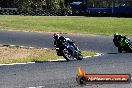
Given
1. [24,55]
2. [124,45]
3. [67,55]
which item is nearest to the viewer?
[67,55]

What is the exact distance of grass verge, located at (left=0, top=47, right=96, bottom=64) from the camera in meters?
14.6

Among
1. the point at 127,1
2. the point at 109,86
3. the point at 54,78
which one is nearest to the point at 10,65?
the point at 54,78

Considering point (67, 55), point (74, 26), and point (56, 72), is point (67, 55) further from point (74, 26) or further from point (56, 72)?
point (74, 26)

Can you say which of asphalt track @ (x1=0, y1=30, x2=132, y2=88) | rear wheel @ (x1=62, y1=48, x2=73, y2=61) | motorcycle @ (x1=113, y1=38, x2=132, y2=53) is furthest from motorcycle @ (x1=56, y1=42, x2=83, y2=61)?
motorcycle @ (x1=113, y1=38, x2=132, y2=53)

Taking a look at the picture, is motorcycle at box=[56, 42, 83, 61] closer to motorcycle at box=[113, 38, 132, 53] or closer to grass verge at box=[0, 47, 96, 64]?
grass verge at box=[0, 47, 96, 64]

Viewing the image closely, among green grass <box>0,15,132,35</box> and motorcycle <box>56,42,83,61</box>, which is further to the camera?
green grass <box>0,15,132,35</box>

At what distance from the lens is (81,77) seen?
5.45 metres

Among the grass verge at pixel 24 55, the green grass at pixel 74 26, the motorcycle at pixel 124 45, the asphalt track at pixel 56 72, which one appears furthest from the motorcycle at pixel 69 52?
the green grass at pixel 74 26

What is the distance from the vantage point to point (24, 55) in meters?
16.5

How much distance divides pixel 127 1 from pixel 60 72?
2335 inches

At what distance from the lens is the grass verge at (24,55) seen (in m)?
14.6

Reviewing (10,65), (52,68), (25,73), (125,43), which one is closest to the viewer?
(25,73)

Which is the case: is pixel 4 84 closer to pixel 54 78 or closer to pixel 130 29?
pixel 54 78

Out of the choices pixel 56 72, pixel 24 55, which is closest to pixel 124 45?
pixel 24 55
